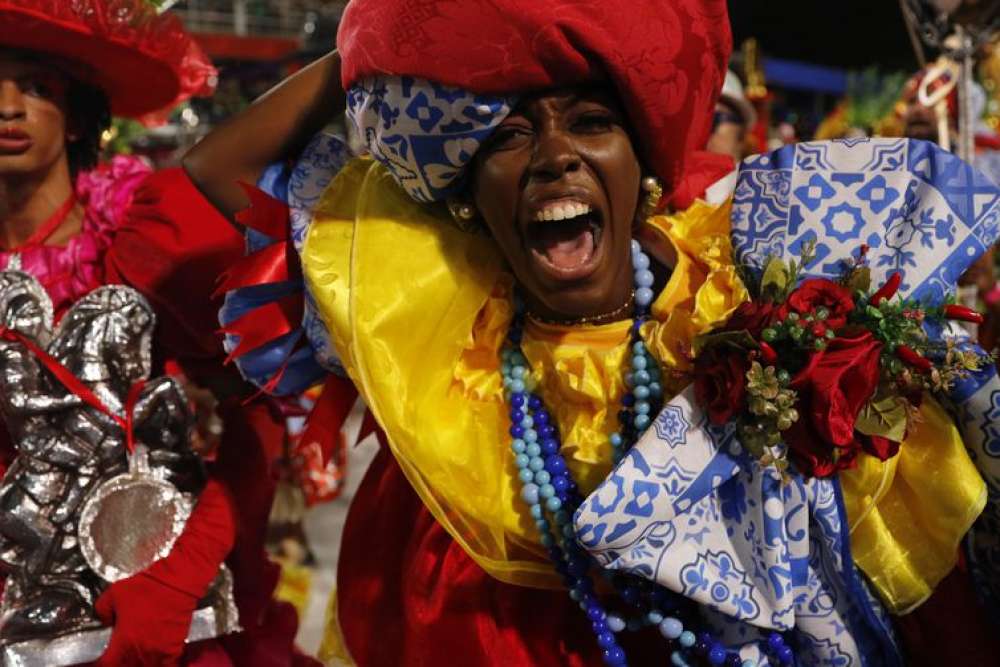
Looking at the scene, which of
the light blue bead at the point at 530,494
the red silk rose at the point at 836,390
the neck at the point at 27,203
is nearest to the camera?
the red silk rose at the point at 836,390

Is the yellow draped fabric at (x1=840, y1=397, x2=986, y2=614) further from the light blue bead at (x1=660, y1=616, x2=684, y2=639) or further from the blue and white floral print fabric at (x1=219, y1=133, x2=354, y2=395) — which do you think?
the blue and white floral print fabric at (x1=219, y1=133, x2=354, y2=395)

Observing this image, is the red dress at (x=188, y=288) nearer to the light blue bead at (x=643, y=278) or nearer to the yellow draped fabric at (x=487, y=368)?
the yellow draped fabric at (x=487, y=368)

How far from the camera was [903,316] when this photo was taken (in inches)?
49.6

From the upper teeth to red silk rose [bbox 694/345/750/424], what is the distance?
0.24m

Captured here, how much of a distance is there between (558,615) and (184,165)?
891 mm

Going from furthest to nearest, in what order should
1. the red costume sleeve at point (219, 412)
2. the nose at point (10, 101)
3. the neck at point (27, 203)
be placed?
1. the neck at point (27, 203)
2. the nose at point (10, 101)
3. the red costume sleeve at point (219, 412)

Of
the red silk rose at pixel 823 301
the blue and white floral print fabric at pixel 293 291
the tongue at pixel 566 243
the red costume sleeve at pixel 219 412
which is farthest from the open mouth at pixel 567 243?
the red costume sleeve at pixel 219 412

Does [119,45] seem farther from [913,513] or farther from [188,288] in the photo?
[913,513]

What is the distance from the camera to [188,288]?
1.93m

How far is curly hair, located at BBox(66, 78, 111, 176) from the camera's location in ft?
6.82

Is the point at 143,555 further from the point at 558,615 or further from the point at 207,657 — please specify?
the point at 558,615

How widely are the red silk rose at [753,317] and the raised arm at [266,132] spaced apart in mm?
687

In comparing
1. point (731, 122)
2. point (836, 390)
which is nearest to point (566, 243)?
point (836, 390)

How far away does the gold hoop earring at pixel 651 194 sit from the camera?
1.46 metres
